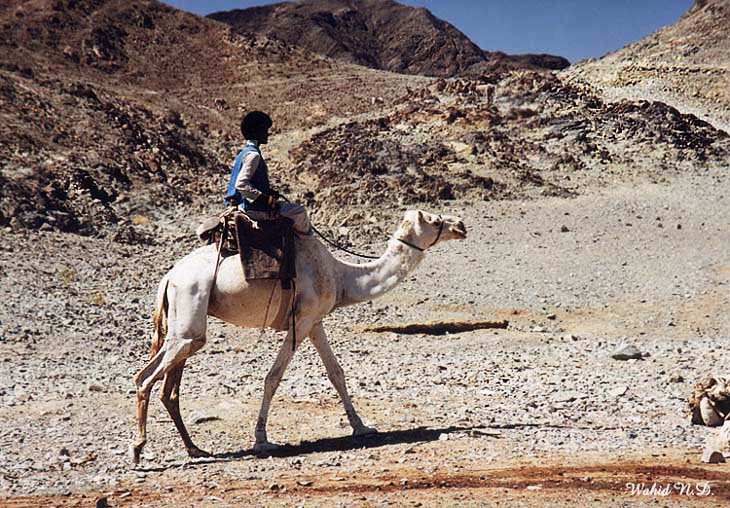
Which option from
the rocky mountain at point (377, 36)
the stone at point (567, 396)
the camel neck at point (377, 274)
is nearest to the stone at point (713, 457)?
the stone at point (567, 396)

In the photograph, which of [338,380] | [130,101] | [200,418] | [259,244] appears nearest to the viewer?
[259,244]

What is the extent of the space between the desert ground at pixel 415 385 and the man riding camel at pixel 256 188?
229cm

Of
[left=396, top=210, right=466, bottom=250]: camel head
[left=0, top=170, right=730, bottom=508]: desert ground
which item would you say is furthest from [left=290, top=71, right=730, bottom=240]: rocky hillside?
[left=396, top=210, right=466, bottom=250]: camel head

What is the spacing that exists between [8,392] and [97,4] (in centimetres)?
5881

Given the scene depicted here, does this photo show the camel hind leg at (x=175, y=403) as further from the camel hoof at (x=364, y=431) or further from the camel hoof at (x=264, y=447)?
the camel hoof at (x=364, y=431)

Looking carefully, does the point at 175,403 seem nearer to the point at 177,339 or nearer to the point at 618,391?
the point at 177,339

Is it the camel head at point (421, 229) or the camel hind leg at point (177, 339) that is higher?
the camel head at point (421, 229)

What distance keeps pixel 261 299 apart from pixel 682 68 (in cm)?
4492

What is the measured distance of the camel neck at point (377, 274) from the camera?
8.94m

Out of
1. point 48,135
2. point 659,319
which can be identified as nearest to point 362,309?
point 659,319

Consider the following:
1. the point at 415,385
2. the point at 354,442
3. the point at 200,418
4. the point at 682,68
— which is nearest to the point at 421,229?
the point at 354,442

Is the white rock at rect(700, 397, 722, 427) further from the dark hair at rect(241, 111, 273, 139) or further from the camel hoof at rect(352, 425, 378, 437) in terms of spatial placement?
the dark hair at rect(241, 111, 273, 139)

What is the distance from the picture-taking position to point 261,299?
8.48 m

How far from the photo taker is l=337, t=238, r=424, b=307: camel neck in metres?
8.94
